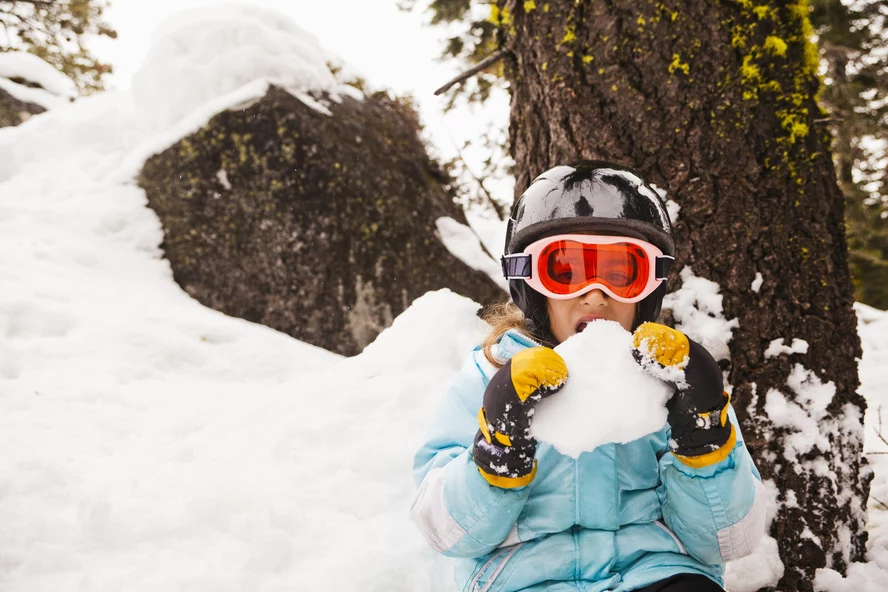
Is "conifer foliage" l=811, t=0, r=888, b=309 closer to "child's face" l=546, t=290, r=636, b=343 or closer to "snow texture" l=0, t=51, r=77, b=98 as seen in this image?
"child's face" l=546, t=290, r=636, b=343

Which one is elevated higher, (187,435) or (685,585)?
(187,435)

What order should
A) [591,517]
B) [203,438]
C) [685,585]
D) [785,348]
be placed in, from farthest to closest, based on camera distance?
Answer: [203,438] → [785,348] → [591,517] → [685,585]

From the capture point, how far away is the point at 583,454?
1.90 meters

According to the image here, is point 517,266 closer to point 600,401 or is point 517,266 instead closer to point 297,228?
point 600,401

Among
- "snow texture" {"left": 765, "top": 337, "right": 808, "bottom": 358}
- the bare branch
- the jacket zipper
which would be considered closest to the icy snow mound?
the bare branch

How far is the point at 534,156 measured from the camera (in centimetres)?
307

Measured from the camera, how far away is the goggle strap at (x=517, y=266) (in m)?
2.11

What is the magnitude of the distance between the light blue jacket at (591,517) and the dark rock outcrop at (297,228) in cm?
416

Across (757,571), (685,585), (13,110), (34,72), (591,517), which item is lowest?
(757,571)

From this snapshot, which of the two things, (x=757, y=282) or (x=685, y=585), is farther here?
(x=757, y=282)

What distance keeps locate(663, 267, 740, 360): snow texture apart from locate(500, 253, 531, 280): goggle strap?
94 centimetres

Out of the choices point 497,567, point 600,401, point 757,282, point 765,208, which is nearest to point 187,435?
point 497,567

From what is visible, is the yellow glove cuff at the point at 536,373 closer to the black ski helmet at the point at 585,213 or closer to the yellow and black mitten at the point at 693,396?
the yellow and black mitten at the point at 693,396

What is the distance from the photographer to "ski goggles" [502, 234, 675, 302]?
201 cm
